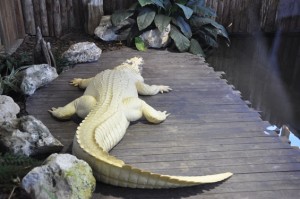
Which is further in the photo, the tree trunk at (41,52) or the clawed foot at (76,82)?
the tree trunk at (41,52)

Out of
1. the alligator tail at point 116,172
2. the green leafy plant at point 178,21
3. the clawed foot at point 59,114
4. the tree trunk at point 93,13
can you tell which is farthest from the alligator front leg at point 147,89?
the tree trunk at point 93,13

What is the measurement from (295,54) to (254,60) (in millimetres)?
1025

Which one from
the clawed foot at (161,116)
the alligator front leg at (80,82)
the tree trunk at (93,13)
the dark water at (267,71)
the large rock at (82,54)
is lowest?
the dark water at (267,71)

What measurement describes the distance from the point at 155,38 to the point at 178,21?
0.51 m

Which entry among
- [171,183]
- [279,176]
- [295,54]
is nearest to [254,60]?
[295,54]

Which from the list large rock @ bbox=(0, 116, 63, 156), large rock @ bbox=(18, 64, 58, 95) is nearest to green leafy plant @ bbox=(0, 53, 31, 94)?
large rock @ bbox=(18, 64, 58, 95)

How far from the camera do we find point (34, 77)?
3.80 meters

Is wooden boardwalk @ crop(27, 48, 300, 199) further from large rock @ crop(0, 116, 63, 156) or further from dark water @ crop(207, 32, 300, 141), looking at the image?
dark water @ crop(207, 32, 300, 141)

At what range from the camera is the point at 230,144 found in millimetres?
2955

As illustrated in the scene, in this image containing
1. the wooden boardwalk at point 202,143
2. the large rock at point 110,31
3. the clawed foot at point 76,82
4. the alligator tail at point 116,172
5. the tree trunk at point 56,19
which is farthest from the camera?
the tree trunk at point 56,19

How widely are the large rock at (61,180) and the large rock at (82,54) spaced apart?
2642 mm

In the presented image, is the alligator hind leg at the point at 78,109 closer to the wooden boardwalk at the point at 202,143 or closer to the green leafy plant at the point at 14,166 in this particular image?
the wooden boardwalk at the point at 202,143

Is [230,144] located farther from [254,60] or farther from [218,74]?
[254,60]

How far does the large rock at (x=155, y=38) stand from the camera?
5.48 metres
